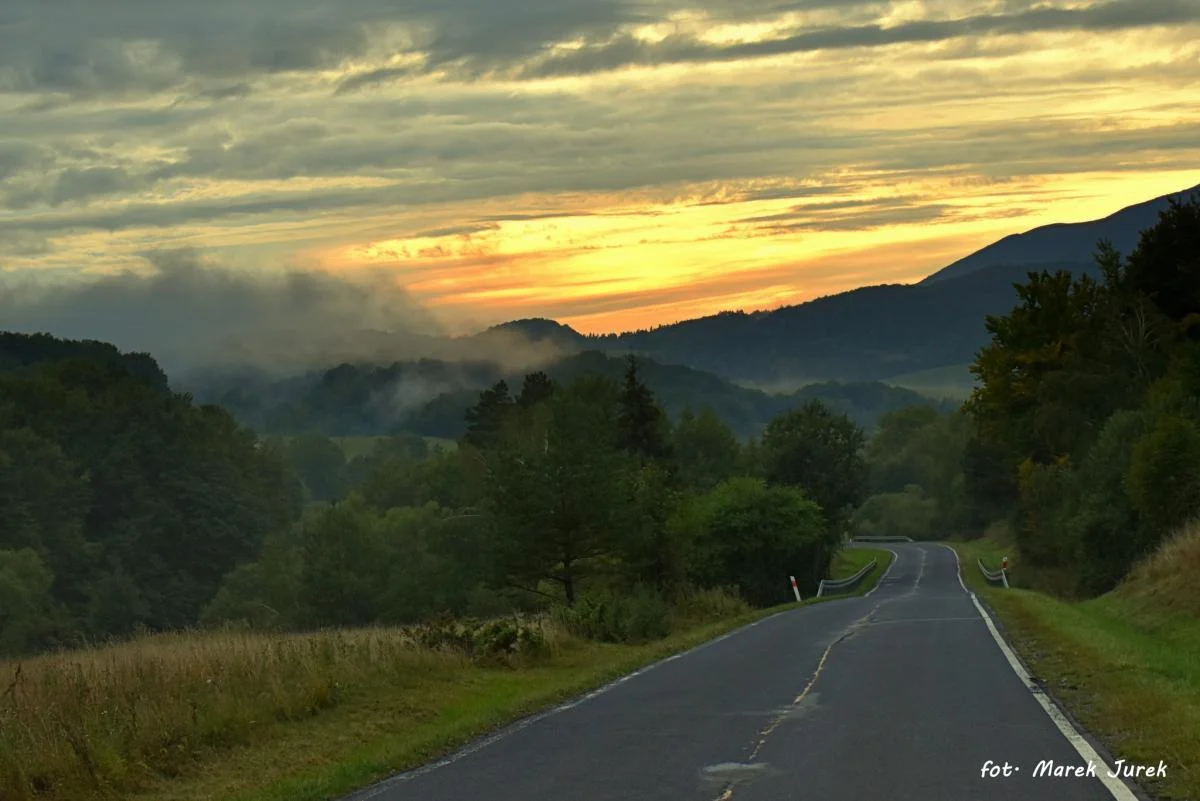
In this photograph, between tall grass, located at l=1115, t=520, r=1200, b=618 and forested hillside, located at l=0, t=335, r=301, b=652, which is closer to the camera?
tall grass, located at l=1115, t=520, r=1200, b=618

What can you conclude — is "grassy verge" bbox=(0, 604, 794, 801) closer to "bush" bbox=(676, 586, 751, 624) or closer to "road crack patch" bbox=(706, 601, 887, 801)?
"road crack patch" bbox=(706, 601, 887, 801)

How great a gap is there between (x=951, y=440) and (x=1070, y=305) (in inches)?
4839

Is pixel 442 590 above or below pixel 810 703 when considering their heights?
below

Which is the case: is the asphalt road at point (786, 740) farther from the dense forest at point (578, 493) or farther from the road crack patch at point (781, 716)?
the dense forest at point (578, 493)

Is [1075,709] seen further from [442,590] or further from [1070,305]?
[442,590]

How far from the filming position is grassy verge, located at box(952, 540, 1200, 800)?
39.7 feet

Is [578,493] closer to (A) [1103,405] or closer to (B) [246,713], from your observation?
(B) [246,713]

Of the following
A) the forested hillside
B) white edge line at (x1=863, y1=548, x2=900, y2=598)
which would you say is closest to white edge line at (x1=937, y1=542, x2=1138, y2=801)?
white edge line at (x1=863, y1=548, x2=900, y2=598)

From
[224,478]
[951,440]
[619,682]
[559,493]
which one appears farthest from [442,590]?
[951,440]

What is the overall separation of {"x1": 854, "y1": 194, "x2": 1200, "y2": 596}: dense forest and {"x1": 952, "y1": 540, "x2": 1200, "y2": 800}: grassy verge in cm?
857

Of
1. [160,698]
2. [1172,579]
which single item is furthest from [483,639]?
[1172,579]

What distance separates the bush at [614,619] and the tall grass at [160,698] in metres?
6.17

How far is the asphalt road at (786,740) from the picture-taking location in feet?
36.6

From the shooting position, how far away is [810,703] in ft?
54.1
